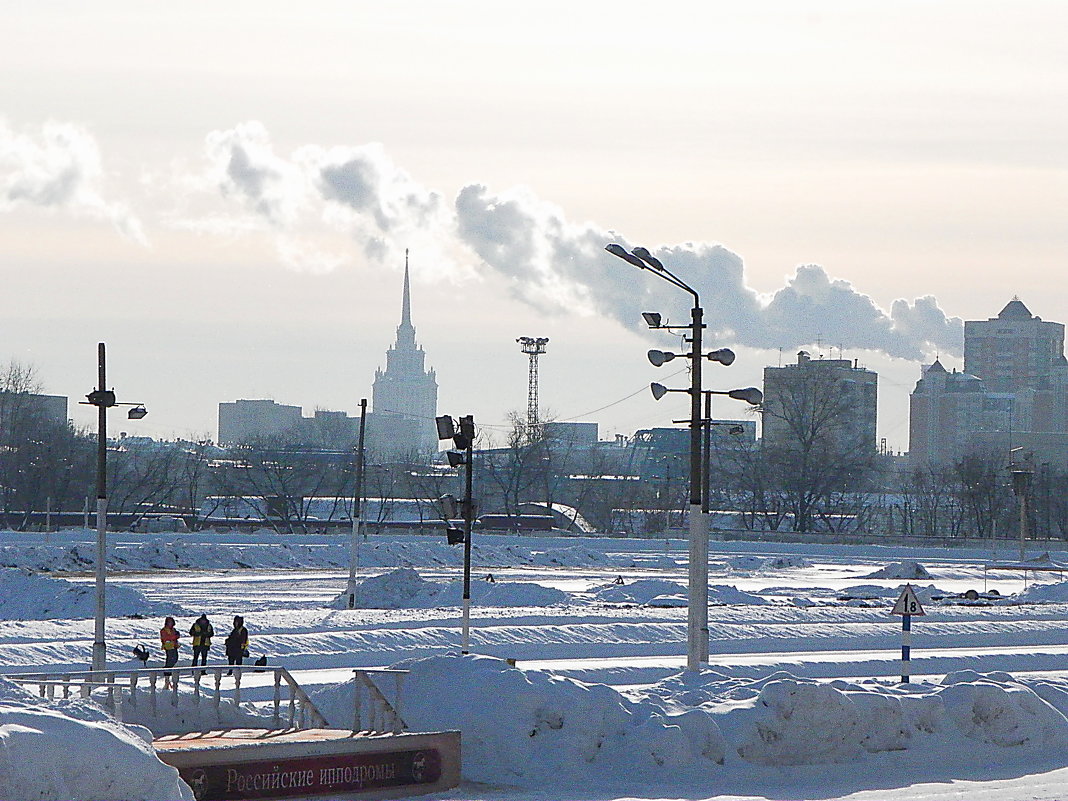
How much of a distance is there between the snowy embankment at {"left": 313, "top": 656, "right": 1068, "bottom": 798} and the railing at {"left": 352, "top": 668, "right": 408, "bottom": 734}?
0.25 meters

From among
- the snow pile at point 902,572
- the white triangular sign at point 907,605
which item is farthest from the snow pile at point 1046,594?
the white triangular sign at point 907,605

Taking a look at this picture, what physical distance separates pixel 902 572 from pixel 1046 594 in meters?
13.0

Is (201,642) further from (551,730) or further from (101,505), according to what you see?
(551,730)

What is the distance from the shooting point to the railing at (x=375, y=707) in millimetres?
21312

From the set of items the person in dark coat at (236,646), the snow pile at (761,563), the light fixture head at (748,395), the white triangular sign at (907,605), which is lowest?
the snow pile at (761,563)

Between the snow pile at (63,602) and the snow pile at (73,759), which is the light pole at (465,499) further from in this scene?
the snow pile at (63,602)

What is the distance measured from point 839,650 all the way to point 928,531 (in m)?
104

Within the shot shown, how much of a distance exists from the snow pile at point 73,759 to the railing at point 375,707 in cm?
521

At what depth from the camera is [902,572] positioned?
71.8m

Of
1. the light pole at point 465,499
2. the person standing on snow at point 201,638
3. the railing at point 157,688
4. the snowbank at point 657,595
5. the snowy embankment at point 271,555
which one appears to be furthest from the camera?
the snowy embankment at point 271,555

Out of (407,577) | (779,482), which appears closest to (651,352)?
(407,577)

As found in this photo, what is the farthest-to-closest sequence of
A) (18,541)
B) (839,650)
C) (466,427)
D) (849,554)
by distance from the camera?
(849,554) < (18,541) < (839,650) < (466,427)

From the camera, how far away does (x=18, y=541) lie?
73188 mm

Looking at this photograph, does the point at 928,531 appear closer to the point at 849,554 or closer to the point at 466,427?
the point at 849,554
